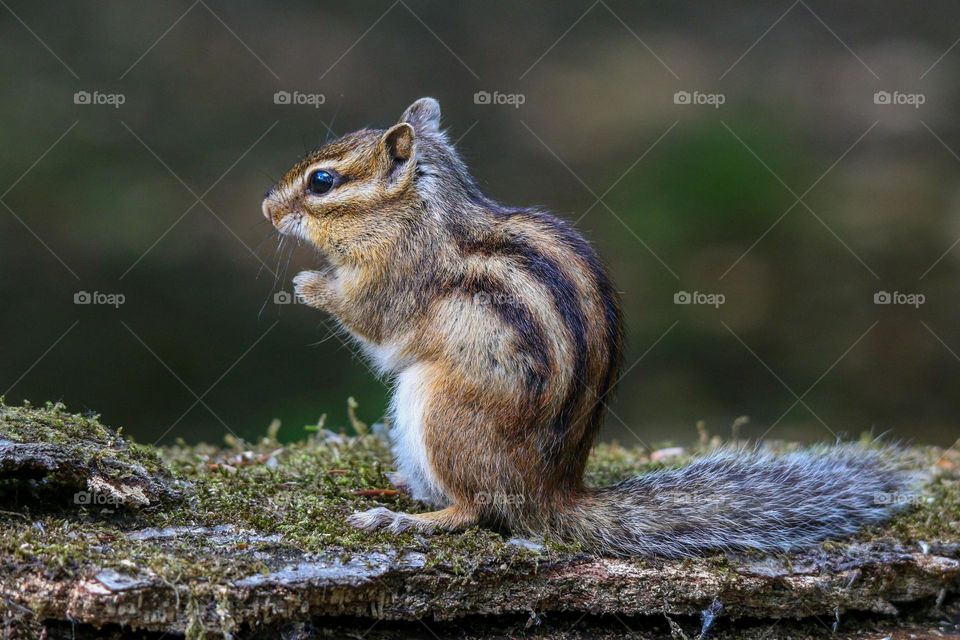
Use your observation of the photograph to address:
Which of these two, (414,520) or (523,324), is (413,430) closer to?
(414,520)

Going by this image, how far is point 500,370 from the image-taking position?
4.49 meters

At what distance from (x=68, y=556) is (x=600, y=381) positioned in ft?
7.99

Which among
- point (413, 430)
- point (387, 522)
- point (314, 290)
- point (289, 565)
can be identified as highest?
point (314, 290)

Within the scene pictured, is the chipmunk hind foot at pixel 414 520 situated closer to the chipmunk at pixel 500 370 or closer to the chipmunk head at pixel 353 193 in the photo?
the chipmunk at pixel 500 370

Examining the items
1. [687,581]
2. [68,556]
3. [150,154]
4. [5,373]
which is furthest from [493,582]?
[150,154]

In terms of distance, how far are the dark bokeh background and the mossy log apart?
430 cm

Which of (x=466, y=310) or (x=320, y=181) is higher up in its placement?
(x=320, y=181)

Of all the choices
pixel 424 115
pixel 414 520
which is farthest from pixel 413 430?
pixel 424 115

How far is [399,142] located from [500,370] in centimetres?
148

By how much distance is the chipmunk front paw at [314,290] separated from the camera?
5270 millimetres

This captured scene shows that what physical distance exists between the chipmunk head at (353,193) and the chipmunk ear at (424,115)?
437mm

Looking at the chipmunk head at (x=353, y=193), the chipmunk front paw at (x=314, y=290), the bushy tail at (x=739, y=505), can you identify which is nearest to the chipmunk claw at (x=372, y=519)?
the bushy tail at (x=739, y=505)

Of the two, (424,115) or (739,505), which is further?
(424,115)

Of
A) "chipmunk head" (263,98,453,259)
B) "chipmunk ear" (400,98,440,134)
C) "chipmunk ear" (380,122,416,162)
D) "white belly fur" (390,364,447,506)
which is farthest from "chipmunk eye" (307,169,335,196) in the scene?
"white belly fur" (390,364,447,506)
